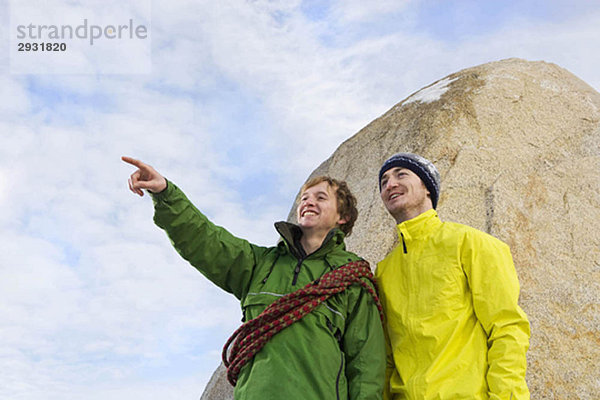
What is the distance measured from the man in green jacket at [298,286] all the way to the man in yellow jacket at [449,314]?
18cm

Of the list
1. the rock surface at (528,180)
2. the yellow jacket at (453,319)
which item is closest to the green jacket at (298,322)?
the yellow jacket at (453,319)

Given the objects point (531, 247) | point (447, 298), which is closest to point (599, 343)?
point (531, 247)

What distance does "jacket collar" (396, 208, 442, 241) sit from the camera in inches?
132

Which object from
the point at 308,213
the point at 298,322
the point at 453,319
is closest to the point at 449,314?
the point at 453,319

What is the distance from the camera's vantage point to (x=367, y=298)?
10.5ft

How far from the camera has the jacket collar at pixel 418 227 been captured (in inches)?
132

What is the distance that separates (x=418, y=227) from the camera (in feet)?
11.0

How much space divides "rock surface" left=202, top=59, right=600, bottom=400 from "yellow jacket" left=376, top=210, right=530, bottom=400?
168 cm

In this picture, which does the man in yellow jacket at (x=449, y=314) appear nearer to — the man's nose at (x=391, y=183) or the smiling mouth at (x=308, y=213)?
the man's nose at (x=391, y=183)

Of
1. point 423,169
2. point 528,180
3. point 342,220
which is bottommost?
point 342,220

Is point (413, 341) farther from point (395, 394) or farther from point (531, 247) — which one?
point (531, 247)

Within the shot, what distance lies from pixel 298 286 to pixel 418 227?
→ 32.3 inches

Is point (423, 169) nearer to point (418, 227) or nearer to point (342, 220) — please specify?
point (418, 227)

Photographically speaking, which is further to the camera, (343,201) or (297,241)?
(343,201)
